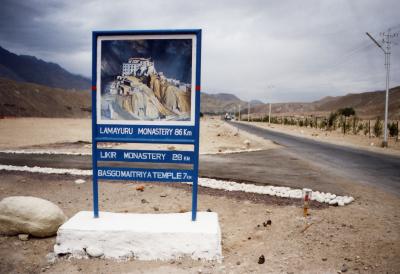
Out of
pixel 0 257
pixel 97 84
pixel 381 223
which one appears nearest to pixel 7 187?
pixel 0 257

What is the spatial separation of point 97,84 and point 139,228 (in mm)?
2099

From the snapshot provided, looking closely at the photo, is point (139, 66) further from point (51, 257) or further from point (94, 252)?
point (51, 257)

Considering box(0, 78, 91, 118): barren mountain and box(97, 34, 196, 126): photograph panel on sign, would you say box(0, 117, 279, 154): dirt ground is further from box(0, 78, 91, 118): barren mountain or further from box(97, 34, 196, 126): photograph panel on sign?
box(0, 78, 91, 118): barren mountain

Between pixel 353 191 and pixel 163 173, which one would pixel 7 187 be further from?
pixel 353 191

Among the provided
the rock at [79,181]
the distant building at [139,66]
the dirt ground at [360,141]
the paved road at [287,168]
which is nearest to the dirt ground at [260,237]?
the rock at [79,181]

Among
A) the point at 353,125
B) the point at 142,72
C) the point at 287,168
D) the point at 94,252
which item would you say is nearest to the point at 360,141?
the point at 353,125

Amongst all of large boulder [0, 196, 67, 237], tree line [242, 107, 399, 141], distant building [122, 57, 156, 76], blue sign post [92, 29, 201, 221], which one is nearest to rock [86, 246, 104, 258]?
blue sign post [92, 29, 201, 221]

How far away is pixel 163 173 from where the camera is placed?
4.96 metres

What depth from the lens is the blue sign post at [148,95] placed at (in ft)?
15.8

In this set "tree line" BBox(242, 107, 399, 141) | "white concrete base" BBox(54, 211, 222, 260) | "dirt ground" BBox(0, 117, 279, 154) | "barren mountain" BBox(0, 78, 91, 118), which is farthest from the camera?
"barren mountain" BBox(0, 78, 91, 118)

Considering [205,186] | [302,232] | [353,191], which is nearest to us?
[302,232]

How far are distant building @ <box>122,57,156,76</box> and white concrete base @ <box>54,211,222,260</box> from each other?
213cm

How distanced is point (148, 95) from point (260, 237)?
273cm

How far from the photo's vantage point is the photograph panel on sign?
4.82m
